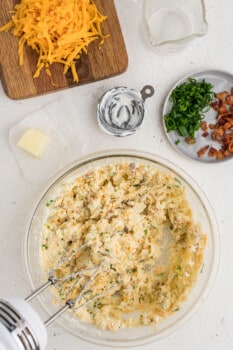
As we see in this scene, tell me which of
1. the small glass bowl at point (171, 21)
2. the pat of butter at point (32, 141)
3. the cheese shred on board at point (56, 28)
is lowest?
the pat of butter at point (32, 141)

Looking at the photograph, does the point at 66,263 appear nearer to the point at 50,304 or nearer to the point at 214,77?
the point at 50,304

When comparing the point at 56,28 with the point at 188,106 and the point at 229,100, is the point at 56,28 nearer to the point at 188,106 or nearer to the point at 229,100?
the point at 188,106

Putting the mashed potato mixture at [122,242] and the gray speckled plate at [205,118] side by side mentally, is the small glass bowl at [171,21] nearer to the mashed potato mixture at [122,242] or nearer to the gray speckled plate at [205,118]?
the gray speckled plate at [205,118]

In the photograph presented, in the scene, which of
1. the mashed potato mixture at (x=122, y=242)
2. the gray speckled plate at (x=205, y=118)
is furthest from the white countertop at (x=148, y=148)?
the mashed potato mixture at (x=122, y=242)

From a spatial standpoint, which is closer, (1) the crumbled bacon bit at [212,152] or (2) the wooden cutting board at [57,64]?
(2) the wooden cutting board at [57,64]

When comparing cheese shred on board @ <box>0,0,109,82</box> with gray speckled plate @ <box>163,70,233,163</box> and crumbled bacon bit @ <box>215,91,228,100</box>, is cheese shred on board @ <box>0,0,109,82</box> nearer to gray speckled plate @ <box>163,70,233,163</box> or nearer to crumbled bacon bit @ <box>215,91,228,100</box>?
gray speckled plate @ <box>163,70,233,163</box>

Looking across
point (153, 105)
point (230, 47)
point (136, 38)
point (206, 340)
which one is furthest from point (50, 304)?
point (230, 47)
